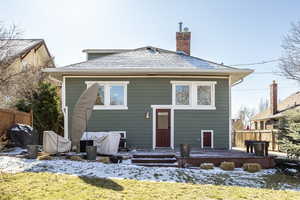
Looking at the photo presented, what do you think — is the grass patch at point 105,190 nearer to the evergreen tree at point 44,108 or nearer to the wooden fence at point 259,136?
the wooden fence at point 259,136

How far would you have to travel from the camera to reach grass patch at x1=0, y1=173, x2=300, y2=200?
5.20m

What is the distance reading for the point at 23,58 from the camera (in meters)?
19.1

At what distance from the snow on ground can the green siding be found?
324 cm

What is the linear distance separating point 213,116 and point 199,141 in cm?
118

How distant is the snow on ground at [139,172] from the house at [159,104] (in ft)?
10.7

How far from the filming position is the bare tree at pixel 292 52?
13.6m

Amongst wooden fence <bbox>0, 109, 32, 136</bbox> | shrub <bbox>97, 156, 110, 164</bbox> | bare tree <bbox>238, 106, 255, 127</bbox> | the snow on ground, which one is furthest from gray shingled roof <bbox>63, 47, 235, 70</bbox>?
bare tree <bbox>238, 106, 255, 127</bbox>

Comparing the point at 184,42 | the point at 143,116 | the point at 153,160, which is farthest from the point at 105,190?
the point at 184,42

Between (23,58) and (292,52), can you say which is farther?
(23,58)

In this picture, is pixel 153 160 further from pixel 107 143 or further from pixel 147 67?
pixel 147 67

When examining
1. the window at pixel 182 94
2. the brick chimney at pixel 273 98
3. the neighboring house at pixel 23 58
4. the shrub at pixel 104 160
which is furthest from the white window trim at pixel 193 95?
the brick chimney at pixel 273 98

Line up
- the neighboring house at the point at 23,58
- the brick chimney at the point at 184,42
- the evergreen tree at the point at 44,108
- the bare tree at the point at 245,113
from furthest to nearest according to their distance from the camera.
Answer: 1. the bare tree at the point at 245,113
2. the evergreen tree at the point at 44,108
3. the brick chimney at the point at 184,42
4. the neighboring house at the point at 23,58

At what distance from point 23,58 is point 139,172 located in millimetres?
15261

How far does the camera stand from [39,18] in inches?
470
